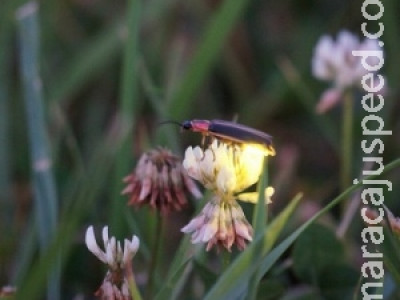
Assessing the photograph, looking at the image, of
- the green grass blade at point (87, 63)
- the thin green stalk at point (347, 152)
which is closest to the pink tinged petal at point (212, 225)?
the thin green stalk at point (347, 152)

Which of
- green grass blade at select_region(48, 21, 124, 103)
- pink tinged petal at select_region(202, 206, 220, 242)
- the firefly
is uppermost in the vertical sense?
green grass blade at select_region(48, 21, 124, 103)

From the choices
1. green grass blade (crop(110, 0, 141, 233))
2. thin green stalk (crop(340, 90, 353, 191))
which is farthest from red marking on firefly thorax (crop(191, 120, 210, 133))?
thin green stalk (crop(340, 90, 353, 191))

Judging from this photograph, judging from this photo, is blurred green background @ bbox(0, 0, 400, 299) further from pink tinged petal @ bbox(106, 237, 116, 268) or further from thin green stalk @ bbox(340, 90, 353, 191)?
pink tinged petal @ bbox(106, 237, 116, 268)

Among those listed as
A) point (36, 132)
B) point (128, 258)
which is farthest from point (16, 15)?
point (128, 258)

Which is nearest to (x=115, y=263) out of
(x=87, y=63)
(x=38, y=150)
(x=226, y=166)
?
(x=226, y=166)

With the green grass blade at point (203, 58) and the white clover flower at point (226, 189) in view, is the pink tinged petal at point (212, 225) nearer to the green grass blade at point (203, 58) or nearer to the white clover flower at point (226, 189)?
the white clover flower at point (226, 189)
